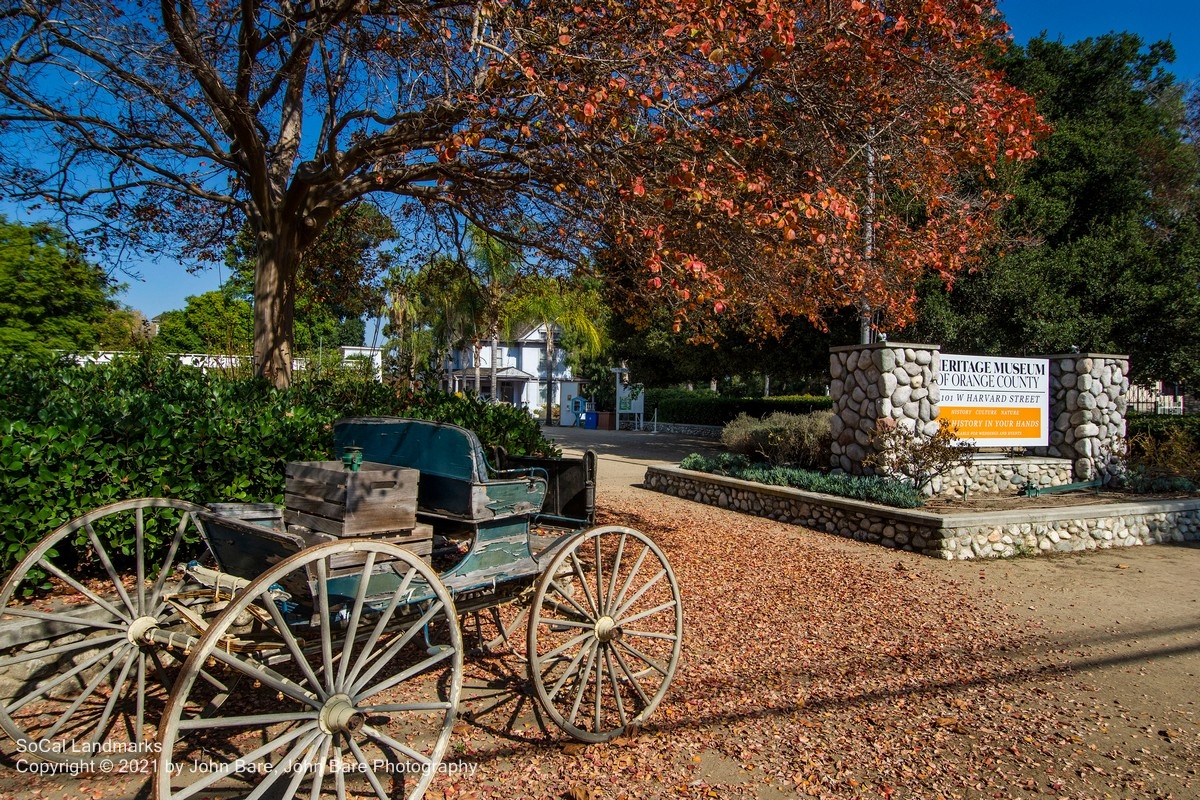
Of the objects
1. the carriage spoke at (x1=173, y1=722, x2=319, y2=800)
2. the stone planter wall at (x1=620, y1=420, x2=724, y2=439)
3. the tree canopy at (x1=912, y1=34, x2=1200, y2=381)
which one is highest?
the tree canopy at (x1=912, y1=34, x2=1200, y2=381)

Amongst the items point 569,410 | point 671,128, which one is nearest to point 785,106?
point 671,128

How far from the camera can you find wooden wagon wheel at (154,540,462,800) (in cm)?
249

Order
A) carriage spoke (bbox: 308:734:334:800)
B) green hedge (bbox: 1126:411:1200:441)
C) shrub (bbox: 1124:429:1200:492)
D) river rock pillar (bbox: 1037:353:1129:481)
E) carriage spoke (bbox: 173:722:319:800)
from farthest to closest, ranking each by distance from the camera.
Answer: green hedge (bbox: 1126:411:1200:441), river rock pillar (bbox: 1037:353:1129:481), shrub (bbox: 1124:429:1200:492), carriage spoke (bbox: 308:734:334:800), carriage spoke (bbox: 173:722:319:800)

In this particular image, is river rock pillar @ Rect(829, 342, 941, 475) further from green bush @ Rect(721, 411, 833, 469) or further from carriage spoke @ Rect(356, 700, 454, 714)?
carriage spoke @ Rect(356, 700, 454, 714)

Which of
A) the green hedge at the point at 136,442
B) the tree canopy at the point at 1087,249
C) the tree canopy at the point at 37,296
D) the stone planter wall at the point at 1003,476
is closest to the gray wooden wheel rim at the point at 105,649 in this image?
the green hedge at the point at 136,442

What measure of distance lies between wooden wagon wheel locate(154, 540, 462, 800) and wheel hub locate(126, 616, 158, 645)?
41 cm

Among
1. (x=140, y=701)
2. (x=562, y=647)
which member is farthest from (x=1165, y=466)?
(x=140, y=701)

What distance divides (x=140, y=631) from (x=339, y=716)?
1440mm

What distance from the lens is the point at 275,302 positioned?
7859 millimetres

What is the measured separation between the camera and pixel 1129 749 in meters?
3.73

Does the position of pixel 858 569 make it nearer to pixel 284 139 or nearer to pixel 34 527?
pixel 34 527

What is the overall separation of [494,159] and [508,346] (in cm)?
4325

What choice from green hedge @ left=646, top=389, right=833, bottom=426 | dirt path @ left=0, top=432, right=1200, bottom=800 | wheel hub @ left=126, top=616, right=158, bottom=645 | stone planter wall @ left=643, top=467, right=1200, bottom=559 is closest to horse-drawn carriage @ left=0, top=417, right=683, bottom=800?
wheel hub @ left=126, top=616, right=158, bottom=645

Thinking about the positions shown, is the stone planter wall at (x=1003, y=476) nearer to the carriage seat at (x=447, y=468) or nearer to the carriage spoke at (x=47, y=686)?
the carriage seat at (x=447, y=468)
